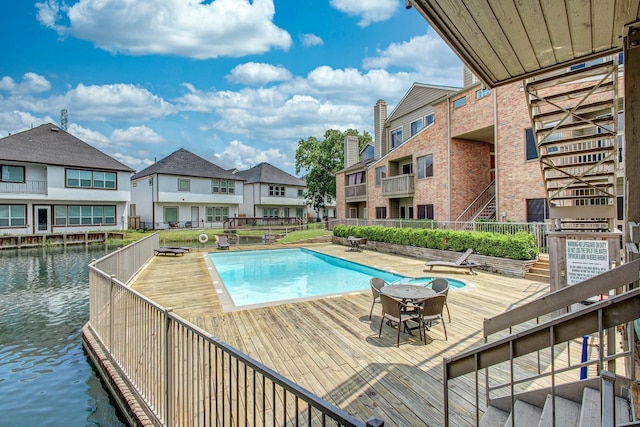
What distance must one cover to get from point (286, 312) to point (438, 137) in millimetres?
15998

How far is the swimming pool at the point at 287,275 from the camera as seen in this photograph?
1104cm

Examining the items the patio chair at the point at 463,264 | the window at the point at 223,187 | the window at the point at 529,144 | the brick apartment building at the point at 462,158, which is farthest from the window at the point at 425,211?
the window at the point at 223,187

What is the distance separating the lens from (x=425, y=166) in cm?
2050

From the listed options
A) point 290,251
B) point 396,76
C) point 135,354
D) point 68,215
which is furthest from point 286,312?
point 68,215

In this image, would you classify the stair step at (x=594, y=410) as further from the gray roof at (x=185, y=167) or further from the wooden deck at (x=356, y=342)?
the gray roof at (x=185, y=167)

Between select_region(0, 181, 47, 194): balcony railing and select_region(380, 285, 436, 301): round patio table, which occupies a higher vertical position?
select_region(0, 181, 47, 194): balcony railing

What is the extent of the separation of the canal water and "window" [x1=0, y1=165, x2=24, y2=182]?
17.4 meters

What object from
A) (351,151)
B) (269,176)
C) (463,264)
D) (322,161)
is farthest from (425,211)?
(269,176)

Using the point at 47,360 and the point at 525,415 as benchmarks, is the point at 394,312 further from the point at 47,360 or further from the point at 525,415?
the point at 47,360

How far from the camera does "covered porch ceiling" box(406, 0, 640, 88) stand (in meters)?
2.94

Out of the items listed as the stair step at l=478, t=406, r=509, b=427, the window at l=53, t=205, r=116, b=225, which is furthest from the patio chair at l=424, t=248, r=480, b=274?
the window at l=53, t=205, r=116, b=225

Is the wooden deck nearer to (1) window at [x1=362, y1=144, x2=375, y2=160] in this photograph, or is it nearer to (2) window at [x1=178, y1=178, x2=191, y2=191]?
(1) window at [x1=362, y1=144, x2=375, y2=160]

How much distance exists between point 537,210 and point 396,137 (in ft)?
44.1

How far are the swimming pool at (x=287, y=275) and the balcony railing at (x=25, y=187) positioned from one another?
62.9 feet
